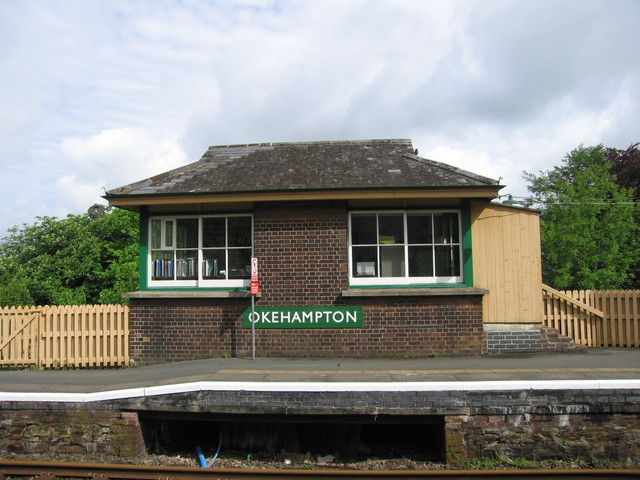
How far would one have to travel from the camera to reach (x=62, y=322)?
1041 cm

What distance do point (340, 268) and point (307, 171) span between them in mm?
2113

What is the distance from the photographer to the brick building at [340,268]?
9.61 metres

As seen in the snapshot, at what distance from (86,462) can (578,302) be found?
366 inches

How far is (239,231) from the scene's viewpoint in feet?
34.0

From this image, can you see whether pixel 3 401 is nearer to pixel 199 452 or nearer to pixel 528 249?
pixel 199 452

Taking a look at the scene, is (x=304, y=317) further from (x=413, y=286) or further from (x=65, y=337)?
(x=65, y=337)

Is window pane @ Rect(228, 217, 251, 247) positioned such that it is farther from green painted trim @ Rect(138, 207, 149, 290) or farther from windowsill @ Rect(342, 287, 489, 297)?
windowsill @ Rect(342, 287, 489, 297)

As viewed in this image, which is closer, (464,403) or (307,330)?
(464,403)

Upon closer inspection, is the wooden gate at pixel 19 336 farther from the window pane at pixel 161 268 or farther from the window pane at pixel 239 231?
the window pane at pixel 239 231

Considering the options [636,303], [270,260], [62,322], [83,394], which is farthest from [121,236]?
[636,303]

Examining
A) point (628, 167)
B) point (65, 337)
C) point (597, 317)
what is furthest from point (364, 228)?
point (628, 167)

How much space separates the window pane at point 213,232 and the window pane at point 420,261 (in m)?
3.76

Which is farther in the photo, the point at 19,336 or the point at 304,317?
the point at 19,336

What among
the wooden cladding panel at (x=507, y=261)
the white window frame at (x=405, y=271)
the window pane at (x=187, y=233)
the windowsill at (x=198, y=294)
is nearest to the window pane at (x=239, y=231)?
the window pane at (x=187, y=233)
